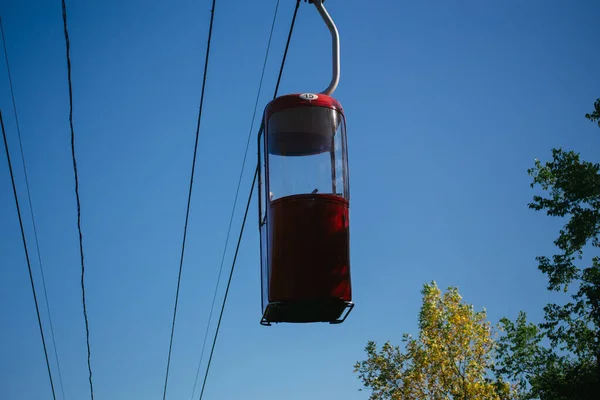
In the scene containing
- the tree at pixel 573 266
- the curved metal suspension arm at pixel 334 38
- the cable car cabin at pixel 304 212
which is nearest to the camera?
the cable car cabin at pixel 304 212

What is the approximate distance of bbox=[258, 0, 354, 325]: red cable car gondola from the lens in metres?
7.24

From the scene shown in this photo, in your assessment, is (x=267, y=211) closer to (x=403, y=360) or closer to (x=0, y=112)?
(x=0, y=112)

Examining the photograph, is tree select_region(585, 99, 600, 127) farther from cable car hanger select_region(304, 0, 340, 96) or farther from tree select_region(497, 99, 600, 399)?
cable car hanger select_region(304, 0, 340, 96)

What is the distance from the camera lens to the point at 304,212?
24.3ft

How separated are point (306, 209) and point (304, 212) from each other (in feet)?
0.14

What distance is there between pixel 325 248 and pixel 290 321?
48.5 inches

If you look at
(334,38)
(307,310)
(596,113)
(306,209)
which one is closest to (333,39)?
(334,38)

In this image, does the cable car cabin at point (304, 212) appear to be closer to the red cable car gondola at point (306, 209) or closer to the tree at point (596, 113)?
the red cable car gondola at point (306, 209)

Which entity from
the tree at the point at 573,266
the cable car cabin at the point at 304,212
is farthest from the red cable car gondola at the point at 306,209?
the tree at the point at 573,266

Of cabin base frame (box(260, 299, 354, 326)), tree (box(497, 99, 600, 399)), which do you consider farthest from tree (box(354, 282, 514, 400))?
cabin base frame (box(260, 299, 354, 326))

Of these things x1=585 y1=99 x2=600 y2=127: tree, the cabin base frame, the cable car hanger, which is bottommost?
the cabin base frame

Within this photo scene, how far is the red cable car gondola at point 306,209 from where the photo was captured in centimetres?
724

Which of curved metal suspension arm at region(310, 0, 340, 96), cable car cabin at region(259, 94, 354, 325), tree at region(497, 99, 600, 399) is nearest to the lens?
cable car cabin at region(259, 94, 354, 325)

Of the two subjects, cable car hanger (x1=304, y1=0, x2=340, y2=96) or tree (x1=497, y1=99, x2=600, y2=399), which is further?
tree (x1=497, y1=99, x2=600, y2=399)
